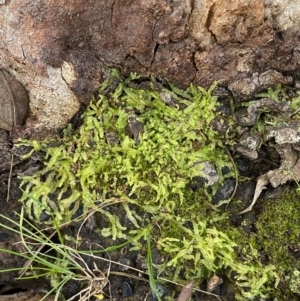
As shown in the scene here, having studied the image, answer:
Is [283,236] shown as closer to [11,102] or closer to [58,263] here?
[58,263]

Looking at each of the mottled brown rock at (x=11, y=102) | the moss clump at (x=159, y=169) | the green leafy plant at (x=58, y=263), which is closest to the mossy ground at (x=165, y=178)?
the moss clump at (x=159, y=169)

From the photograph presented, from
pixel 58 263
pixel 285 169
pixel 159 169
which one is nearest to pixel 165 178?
pixel 159 169

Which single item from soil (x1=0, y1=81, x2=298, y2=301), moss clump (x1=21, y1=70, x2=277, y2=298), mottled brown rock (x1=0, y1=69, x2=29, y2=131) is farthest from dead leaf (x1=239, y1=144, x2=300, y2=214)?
mottled brown rock (x1=0, y1=69, x2=29, y2=131)

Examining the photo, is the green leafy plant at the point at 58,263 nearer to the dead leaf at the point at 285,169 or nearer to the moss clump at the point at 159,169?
the moss clump at the point at 159,169

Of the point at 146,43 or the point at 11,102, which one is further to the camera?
the point at 11,102

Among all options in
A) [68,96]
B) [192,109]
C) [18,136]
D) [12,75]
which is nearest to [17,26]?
[12,75]

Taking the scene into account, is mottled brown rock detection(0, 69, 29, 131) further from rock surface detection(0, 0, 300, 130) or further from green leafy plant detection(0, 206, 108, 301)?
green leafy plant detection(0, 206, 108, 301)
